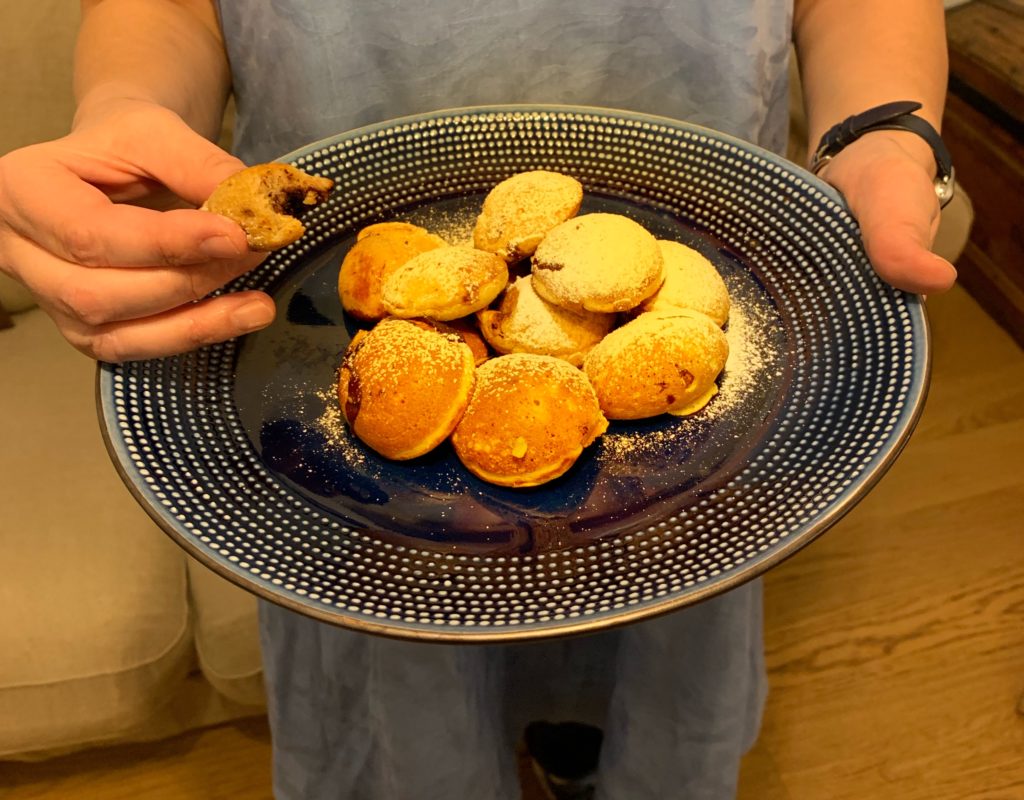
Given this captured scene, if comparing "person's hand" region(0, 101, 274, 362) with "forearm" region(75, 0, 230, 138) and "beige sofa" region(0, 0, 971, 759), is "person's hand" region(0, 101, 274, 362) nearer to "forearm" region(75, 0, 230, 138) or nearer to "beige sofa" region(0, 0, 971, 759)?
"forearm" region(75, 0, 230, 138)

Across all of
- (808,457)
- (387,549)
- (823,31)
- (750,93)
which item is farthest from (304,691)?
(823,31)

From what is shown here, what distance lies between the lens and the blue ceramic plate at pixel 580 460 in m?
0.50

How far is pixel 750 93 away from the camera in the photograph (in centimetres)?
78

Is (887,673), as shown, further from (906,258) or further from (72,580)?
(72,580)

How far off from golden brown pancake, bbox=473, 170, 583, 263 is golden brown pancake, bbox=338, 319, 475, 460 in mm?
98

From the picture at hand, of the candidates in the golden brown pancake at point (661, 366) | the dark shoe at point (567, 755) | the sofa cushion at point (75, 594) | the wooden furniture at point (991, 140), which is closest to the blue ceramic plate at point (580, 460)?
the golden brown pancake at point (661, 366)

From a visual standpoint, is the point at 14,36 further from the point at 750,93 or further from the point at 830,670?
the point at 830,670

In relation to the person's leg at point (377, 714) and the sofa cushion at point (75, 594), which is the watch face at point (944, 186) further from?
the sofa cushion at point (75, 594)

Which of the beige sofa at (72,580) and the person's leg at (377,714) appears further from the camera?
the beige sofa at (72,580)

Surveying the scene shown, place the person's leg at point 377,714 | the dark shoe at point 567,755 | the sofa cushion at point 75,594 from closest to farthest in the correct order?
1. the person's leg at point 377,714
2. the sofa cushion at point 75,594
3. the dark shoe at point 567,755

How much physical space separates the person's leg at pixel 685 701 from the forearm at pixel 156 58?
627 millimetres

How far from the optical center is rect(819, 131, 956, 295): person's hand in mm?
595

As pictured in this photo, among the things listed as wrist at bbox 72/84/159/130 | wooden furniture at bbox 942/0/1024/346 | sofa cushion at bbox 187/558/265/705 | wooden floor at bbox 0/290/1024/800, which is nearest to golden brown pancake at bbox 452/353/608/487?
wrist at bbox 72/84/159/130

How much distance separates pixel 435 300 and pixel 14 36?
0.97 meters
